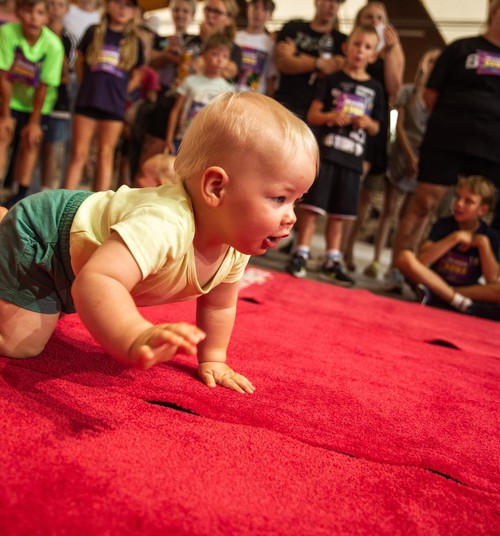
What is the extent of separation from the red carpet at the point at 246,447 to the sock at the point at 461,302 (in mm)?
1344

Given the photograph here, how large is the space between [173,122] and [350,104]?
3.23 feet

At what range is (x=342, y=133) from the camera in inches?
102

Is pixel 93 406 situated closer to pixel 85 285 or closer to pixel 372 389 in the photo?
pixel 85 285

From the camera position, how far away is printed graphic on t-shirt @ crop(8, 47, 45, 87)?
2838mm

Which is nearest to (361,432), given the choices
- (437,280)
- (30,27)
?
(437,280)

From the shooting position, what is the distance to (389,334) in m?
1.60

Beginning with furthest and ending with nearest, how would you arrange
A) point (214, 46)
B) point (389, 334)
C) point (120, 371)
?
point (214, 46) → point (389, 334) → point (120, 371)

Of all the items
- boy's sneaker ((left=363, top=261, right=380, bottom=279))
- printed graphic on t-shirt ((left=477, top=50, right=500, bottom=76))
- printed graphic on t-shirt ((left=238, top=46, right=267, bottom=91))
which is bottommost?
boy's sneaker ((left=363, top=261, right=380, bottom=279))

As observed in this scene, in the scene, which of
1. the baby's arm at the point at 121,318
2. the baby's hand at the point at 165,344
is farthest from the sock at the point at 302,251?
the baby's hand at the point at 165,344

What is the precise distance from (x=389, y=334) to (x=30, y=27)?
2371 mm

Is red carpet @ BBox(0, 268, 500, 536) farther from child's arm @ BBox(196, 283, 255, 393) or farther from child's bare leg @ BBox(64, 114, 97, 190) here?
child's bare leg @ BBox(64, 114, 97, 190)

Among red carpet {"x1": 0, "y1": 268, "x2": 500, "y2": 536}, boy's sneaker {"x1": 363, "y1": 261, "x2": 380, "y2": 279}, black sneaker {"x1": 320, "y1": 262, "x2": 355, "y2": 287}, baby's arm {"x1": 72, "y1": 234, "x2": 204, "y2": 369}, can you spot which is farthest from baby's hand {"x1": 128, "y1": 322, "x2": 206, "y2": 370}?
boy's sneaker {"x1": 363, "y1": 261, "x2": 380, "y2": 279}

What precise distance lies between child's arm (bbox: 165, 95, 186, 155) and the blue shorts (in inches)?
84.2

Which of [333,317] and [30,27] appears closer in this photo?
[333,317]
